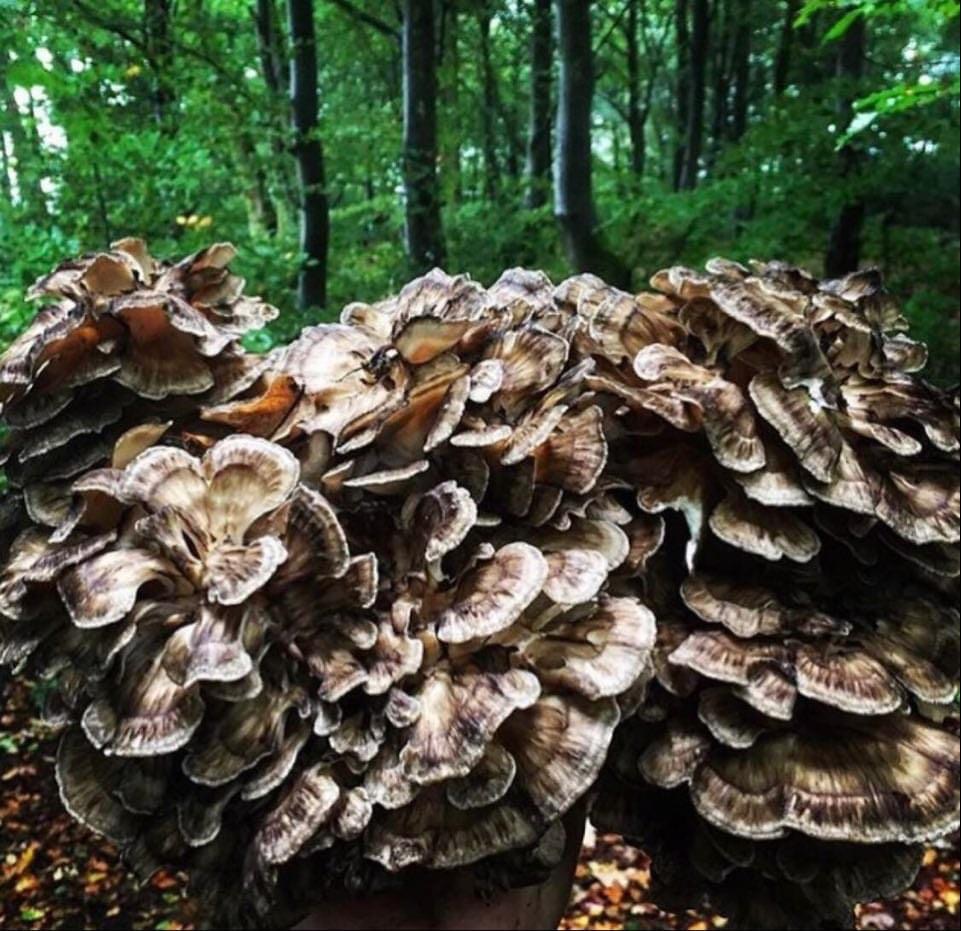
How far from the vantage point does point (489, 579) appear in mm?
1229

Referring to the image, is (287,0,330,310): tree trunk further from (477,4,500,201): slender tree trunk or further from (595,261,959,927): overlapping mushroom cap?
(595,261,959,927): overlapping mushroom cap

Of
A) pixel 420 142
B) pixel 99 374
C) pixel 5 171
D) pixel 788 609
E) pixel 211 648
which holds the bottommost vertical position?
pixel 788 609

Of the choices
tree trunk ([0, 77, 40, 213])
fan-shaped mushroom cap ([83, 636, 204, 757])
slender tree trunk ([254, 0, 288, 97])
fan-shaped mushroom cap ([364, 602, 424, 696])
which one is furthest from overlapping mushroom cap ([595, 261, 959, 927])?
slender tree trunk ([254, 0, 288, 97])

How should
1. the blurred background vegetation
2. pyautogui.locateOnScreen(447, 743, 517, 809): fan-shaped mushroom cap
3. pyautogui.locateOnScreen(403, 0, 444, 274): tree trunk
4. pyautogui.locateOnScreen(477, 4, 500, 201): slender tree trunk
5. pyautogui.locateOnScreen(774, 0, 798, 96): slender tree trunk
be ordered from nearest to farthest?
pyautogui.locateOnScreen(447, 743, 517, 809): fan-shaped mushroom cap
the blurred background vegetation
pyautogui.locateOnScreen(403, 0, 444, 274): tree trunk
pyautogui.locateOnScreen(477, 4, 500, 201): slender tree trunk
pyautogui.locateOnScreen(774, 0, 798, 96): slender tree trunk

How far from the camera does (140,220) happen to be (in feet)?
9.75

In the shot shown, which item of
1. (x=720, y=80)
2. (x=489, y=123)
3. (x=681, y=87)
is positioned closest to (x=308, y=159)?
(x=489, y=123)

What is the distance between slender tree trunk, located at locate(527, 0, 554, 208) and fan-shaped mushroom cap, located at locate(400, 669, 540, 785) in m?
4.00

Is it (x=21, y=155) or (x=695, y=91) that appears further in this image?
(x=695, y=91)

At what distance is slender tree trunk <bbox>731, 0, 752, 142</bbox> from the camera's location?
577cm

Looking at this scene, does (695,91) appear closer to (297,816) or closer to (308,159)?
(308,159)

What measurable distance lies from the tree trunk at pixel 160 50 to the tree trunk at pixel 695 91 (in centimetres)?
317

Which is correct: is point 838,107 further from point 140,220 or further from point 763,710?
point 763,710

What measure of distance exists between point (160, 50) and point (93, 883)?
2905mm

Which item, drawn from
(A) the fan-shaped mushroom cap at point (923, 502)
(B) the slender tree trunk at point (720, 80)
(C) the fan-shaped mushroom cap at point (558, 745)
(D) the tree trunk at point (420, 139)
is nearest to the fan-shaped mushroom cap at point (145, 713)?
(C) the fan-shaped mushroom cap at point (558, 745)
